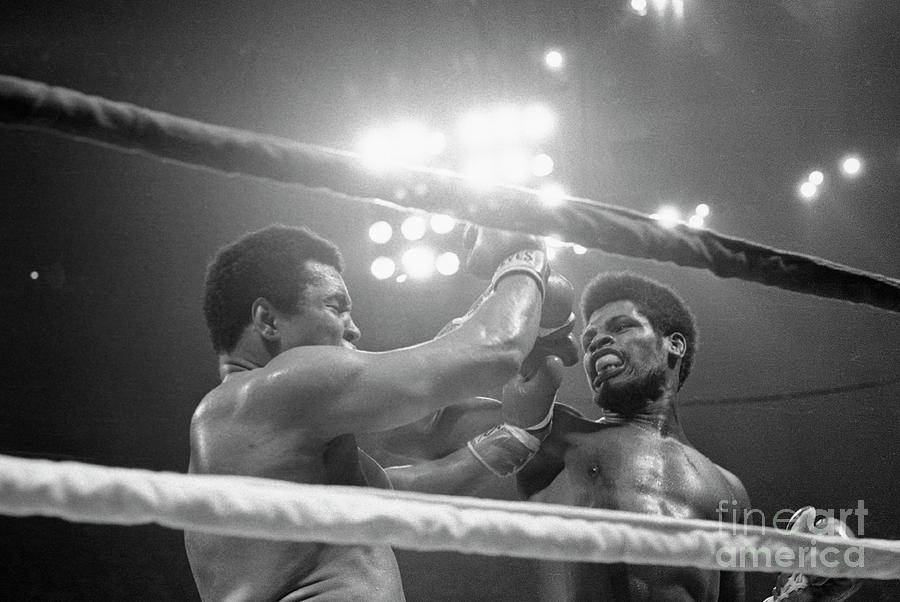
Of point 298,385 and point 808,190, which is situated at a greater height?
point 808,190

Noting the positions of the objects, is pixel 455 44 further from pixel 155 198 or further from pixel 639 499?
pixel 639 499

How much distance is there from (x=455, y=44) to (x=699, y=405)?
243cm

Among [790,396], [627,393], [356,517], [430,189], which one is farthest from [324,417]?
[790,396]

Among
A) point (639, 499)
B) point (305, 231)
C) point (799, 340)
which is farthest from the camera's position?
point (799, 340)

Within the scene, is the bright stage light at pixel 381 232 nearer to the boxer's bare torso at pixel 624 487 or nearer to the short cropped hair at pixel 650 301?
the short cropped hair at pixel 650 301

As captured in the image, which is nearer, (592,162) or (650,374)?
(650,374)

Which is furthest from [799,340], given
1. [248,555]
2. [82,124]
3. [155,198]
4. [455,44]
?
[82,124]

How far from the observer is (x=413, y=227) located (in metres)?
4.33

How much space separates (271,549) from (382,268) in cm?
329

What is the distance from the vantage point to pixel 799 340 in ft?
15.2

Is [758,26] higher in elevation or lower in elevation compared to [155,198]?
higher

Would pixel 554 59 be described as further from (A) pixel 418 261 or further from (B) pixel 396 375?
(B) pixel 396 375

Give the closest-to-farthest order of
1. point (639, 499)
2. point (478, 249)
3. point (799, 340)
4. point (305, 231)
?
point (478, 249) < point (305, 231) < point (639, 499) < point (799, 340)

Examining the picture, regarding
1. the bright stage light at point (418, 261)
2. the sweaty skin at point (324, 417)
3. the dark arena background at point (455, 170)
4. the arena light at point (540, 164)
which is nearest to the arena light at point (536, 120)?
the dark arena background at point (455, 170)
